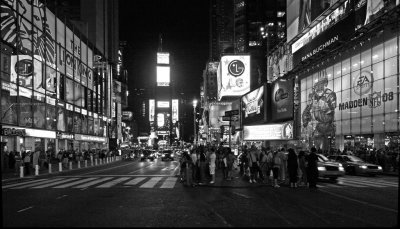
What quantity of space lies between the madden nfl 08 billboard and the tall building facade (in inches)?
1015

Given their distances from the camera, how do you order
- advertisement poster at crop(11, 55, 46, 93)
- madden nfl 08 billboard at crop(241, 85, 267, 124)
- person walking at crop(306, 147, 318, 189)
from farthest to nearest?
madden nfl 08 billboard at crop(241, 85, 267, 124)
advertisement poster at crop(11, 55, 46, 93)
person walking at crop(306, 147, 318, 189)

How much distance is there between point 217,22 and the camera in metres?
180

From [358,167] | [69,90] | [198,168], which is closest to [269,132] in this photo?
[69,90]

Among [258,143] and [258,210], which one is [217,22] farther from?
[258,210]

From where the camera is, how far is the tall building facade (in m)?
39.4

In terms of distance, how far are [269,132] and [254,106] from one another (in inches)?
340

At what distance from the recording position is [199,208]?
1260cm

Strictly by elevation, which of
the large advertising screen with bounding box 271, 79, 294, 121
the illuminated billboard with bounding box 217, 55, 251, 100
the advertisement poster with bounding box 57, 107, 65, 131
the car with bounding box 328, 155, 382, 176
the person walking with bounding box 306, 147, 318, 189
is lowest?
the car with bounding box 328, 155, 382, 176

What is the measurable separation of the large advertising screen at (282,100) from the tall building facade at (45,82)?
28.0 m

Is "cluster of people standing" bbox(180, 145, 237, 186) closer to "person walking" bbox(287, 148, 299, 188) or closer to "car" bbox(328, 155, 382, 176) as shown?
"person walking" bbox(287, 148, 299, 188)

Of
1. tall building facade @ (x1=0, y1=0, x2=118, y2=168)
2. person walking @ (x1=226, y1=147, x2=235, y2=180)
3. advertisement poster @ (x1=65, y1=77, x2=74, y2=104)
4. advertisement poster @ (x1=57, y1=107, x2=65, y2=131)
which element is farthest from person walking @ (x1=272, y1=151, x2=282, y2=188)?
advertisement poster @ (x1=65, y1=77, x2=74, y2=104)

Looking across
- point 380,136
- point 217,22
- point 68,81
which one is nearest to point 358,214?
point 380,136

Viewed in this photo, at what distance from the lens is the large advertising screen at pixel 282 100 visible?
5603 cm

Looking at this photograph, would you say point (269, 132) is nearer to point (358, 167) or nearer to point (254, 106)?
point (254, 106)
